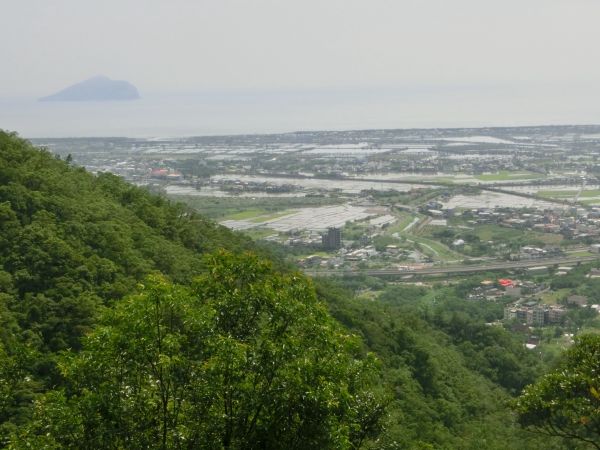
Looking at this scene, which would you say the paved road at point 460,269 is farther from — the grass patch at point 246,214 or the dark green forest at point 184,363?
the dark green forest at point 184,363

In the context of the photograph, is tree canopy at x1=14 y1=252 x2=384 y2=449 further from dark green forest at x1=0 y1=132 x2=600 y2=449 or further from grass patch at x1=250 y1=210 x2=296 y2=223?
grass patch at x1=250 y1=210 x2=296 y2=223

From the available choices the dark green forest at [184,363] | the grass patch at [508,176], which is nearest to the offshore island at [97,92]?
the grass patch at [508,176]

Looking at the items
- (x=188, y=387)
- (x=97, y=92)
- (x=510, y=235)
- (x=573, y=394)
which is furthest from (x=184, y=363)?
(x=97, y=92)

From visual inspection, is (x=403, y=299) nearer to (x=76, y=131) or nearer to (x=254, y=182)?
(x=254, y=182)

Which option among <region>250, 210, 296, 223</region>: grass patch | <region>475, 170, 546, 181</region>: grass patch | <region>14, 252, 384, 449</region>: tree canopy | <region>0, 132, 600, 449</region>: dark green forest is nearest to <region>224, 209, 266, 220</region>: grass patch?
<region>250, 210, 296, 223</region>: grass patch

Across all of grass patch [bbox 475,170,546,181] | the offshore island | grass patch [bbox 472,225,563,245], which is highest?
the offshore island

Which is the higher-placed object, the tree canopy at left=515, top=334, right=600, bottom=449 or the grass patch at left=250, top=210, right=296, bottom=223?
the tree canopy at left=515, top=334, right=600, bottom=449

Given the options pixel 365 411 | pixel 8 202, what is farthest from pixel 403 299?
pixel 365 411

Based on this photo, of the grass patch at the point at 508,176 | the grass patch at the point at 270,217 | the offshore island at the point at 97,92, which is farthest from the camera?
the offshore island at the point at 97,92
